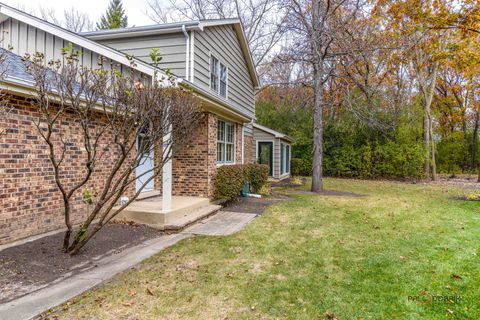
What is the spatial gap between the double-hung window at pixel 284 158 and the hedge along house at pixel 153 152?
226 inches

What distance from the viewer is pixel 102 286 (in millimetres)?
3479

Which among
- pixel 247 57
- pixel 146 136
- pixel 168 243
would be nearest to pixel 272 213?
pixel 168 243

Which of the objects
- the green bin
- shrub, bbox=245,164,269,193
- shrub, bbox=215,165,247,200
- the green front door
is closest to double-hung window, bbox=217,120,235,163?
shrub, bbox=215,165,247,200

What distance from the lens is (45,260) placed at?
408 centimetres

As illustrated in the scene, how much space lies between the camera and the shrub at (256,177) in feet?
37.1

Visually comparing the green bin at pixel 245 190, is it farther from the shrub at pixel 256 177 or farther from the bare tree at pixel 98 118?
the bare tree at pixel 98 118

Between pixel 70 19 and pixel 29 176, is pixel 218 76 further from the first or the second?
pixel 70 19

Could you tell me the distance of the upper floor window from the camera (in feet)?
34.4

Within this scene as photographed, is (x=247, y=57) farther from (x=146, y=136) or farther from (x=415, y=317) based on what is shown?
(x=415, y=317)

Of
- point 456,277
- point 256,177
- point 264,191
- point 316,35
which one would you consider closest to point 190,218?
point 456,277

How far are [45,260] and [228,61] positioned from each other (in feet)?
32.4

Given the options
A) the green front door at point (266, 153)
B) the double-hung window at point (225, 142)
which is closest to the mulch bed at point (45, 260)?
the double-hung window at point (225, 142)

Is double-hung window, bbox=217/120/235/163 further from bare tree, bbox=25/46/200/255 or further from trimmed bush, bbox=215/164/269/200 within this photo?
bare tree, bbox=25/46/200/255

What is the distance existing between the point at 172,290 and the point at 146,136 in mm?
2388
